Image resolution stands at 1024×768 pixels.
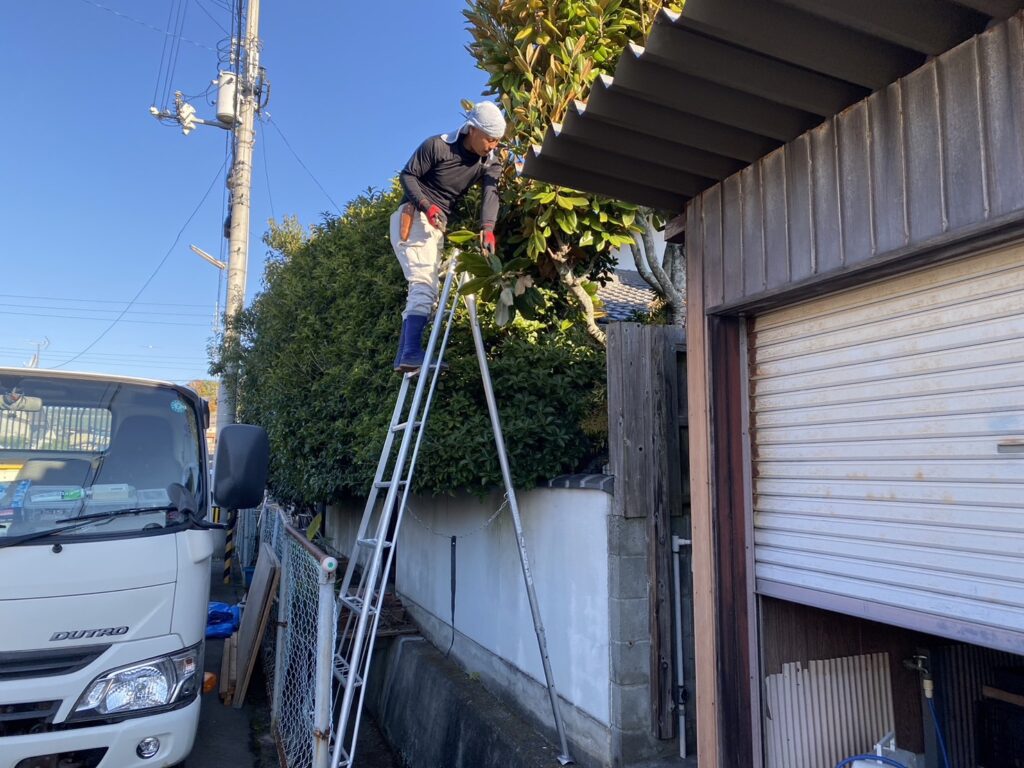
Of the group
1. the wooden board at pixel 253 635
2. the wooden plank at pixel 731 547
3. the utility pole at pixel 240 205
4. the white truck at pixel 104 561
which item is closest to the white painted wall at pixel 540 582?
the wooden plank at pixel 731 547

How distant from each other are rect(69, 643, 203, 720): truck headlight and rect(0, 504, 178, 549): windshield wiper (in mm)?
746

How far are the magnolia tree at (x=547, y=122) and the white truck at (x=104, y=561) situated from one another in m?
2.09

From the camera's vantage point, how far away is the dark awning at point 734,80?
7.13 ft

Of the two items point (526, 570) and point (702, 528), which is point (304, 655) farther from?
point (702, 528)

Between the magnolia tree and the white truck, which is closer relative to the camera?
the white truck

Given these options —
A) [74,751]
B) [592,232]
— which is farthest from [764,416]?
[74,751]

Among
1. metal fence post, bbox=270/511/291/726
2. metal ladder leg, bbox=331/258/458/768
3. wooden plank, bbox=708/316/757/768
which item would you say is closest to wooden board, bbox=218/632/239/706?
metal fence post, bbox=270/511/291/726

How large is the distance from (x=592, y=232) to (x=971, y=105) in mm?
2988

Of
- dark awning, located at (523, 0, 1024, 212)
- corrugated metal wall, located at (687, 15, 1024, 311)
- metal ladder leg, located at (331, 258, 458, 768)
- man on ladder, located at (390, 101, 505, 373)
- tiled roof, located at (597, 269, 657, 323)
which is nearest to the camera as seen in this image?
corrugated metal wall, located at (687, 15, 1024, 311)

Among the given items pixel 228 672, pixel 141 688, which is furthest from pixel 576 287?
pixel 228 672

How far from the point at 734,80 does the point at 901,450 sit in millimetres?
1406

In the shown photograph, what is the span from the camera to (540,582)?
480 centimetres

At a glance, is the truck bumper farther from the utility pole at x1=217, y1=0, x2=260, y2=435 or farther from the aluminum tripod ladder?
the utility pole at x1=217, y1=0, x2=260, y2=435

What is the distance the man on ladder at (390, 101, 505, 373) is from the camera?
4.70m
